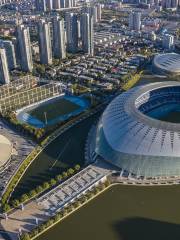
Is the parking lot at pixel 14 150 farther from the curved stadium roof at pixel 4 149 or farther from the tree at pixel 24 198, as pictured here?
the tree at pixel 24 198

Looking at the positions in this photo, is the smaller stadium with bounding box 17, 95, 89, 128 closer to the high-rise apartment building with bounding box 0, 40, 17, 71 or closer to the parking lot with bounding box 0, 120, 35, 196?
the parking lot with bounding box 0, 120, 35, 196

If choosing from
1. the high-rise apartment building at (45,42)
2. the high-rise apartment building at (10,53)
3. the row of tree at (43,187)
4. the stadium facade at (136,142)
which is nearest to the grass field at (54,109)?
the stadium facade at (136,142)

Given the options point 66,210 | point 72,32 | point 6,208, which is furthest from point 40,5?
point 66,210

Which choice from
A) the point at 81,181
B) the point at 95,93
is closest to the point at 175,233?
the point at 81,181

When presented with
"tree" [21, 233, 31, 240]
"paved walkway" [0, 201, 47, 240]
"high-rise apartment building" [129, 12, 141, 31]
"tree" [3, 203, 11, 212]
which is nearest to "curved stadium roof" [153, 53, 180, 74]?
"high-rise apartment building" [129, 12, 141, 31]

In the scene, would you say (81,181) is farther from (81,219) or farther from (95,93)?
(95,93)

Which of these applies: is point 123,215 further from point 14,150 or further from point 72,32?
point 72,32
